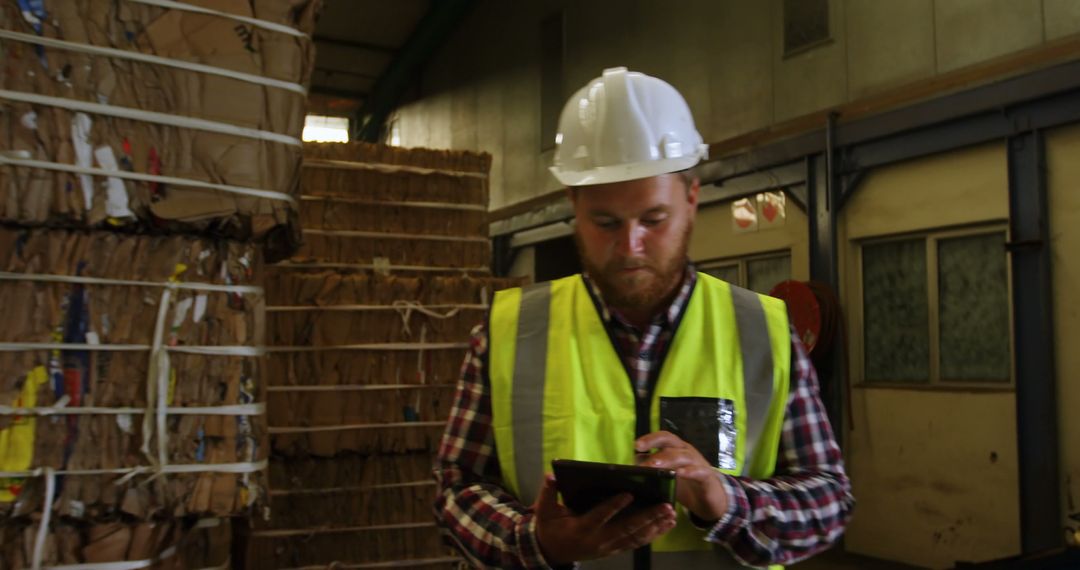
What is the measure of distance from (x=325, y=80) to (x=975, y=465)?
13.5 m

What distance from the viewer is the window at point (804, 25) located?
7.43 meters

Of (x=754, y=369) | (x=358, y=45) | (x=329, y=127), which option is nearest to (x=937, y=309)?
(x=754, y=369)

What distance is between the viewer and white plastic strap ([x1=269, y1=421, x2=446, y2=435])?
12.0ft

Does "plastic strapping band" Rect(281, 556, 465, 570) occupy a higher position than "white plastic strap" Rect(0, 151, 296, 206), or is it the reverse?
"white plastic strap" Rect(0, 151, 296, 206)

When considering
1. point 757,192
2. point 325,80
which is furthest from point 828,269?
point 325,80

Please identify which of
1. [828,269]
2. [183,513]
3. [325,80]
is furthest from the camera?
[325,80]

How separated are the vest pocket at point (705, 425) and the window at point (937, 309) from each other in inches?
204

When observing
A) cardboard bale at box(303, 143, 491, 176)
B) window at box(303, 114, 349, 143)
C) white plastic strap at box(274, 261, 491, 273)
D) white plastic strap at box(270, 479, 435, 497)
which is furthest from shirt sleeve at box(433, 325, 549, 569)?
window at box(303, 114, 349, 143)

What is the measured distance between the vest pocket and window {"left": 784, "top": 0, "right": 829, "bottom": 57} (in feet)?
21.1

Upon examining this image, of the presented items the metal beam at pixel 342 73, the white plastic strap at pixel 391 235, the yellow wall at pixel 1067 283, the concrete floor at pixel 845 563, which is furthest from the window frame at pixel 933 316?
the metal beam at pixel 342 73

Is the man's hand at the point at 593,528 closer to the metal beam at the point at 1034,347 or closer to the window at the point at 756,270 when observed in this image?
the metal beam at the point at 1034,347

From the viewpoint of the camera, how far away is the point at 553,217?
11.3m

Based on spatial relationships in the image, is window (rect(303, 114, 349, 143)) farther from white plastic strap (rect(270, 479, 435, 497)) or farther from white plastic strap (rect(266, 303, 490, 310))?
white plastic strap (rect(270, 479, 435, 497))

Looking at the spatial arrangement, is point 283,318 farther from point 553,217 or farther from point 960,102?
point 553,217
